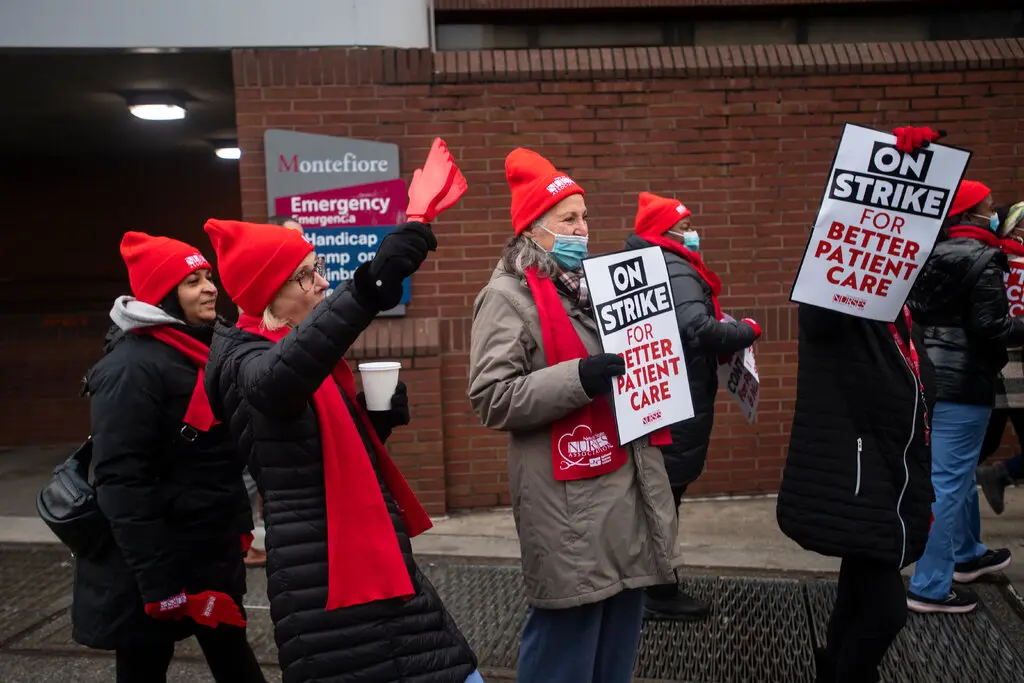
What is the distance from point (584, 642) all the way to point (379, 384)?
0.97 m

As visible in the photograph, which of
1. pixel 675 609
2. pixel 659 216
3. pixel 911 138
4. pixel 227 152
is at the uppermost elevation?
pixel 227 152

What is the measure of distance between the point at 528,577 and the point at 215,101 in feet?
19.6

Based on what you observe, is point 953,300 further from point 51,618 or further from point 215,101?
point 215,101

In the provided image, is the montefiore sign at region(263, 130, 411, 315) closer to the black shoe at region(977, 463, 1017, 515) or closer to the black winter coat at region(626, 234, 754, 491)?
the black winter coat at region(626, 234, 754, 491)

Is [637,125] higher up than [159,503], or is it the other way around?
[637,125]

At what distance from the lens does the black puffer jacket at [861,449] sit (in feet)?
10.3

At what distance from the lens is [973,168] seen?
6359 mm

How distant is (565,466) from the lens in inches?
108

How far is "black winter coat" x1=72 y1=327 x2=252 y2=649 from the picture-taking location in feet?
9.21

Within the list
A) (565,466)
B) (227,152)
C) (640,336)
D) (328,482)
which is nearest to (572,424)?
(565,466)

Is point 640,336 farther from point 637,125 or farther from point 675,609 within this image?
point 637,125

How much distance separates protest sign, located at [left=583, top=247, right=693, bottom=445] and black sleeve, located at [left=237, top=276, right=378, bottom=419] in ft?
2.74

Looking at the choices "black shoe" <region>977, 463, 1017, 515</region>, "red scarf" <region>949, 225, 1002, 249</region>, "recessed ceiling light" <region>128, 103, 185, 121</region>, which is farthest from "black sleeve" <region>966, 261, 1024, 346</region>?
"recessed ceiling light" <region>128, 103, 185, 121</region>

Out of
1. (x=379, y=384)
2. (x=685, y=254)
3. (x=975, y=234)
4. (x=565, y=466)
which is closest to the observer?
(x=379, y=384)
